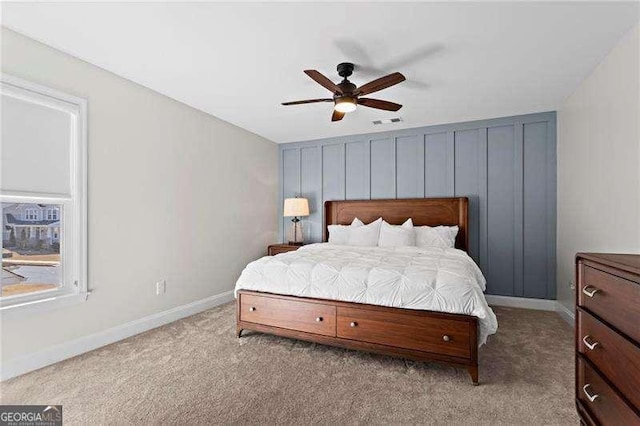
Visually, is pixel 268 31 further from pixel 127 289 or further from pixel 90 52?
pixel 127 289

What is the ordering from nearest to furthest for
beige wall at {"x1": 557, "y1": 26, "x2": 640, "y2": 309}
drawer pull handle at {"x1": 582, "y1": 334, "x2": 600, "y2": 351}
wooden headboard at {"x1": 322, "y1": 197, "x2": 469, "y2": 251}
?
drawer pull handle at {"x1": 582, "y1": 334, "x2": 600, "y2": 351}
beige wall at {"x1": 557, "y1": 26, "x2": 640, "y2": 309}
wooden headboard at {"x1": 322, "y1": 197, "x2": 469, "y2": 251}

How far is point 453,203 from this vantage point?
4320 mm

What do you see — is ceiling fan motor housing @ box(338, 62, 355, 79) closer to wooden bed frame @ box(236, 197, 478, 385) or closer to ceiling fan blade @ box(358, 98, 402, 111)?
ceiling fan blade @ box(358, 98, 402, 111)

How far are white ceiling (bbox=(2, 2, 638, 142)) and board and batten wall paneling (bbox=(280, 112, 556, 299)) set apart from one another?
0.71m

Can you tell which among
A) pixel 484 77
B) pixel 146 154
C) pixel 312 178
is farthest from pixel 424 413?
pixel 312 178

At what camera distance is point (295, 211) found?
4.95m

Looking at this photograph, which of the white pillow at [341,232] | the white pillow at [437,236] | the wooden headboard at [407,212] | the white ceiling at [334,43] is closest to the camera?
the white ceiling at [334,43]

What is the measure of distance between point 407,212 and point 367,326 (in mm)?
2437

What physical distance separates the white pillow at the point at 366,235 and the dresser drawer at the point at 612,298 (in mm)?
2818

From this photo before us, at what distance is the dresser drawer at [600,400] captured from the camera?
1.16 metres

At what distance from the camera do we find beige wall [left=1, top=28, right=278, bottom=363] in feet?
8.14

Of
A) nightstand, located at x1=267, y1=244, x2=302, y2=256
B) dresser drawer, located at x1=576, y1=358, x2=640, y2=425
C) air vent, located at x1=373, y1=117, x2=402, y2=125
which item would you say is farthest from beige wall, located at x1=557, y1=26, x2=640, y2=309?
nightstand, located at x1=267, y1=244, x2=302, y2=256

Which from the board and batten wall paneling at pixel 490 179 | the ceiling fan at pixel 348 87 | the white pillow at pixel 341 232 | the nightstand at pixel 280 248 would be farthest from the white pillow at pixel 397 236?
the ceiling fan at pixel 348 87

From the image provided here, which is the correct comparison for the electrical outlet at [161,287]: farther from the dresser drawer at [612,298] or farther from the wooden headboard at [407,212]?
the dresser drawer at [612,298]
